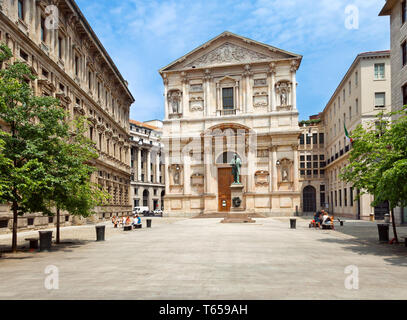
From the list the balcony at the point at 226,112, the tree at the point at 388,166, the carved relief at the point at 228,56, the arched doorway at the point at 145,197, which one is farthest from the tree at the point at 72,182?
the arched doorway at the point at 145,197

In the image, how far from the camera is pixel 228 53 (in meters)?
51.2

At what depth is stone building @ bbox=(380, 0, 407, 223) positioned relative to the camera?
26703mm

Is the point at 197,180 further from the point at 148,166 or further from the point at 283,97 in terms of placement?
the point at 148,166

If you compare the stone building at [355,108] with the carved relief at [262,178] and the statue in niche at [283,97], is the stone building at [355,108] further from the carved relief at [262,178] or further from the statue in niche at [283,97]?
the carved relief at [262,178]

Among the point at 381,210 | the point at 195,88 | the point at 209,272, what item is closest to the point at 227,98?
the point at 195,88

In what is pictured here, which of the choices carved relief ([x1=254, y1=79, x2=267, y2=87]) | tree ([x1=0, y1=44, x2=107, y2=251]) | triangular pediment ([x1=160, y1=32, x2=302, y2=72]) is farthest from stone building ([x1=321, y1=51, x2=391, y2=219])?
tree ([x1=0, y1=44, x2=107, y2=251])

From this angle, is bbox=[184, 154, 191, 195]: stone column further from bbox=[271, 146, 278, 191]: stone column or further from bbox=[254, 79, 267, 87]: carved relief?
bbox=[254, 79, 267, 87]: carved relief

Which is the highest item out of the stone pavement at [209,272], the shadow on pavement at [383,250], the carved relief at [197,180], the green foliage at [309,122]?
the green foliage at [309,122]

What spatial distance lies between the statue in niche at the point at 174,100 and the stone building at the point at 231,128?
0.14 meters

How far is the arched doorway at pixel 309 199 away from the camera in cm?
6631

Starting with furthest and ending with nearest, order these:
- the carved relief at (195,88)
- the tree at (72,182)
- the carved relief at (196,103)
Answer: the carved relief at (195,88), the carved relief at (196,103), the tree at (72,182)
